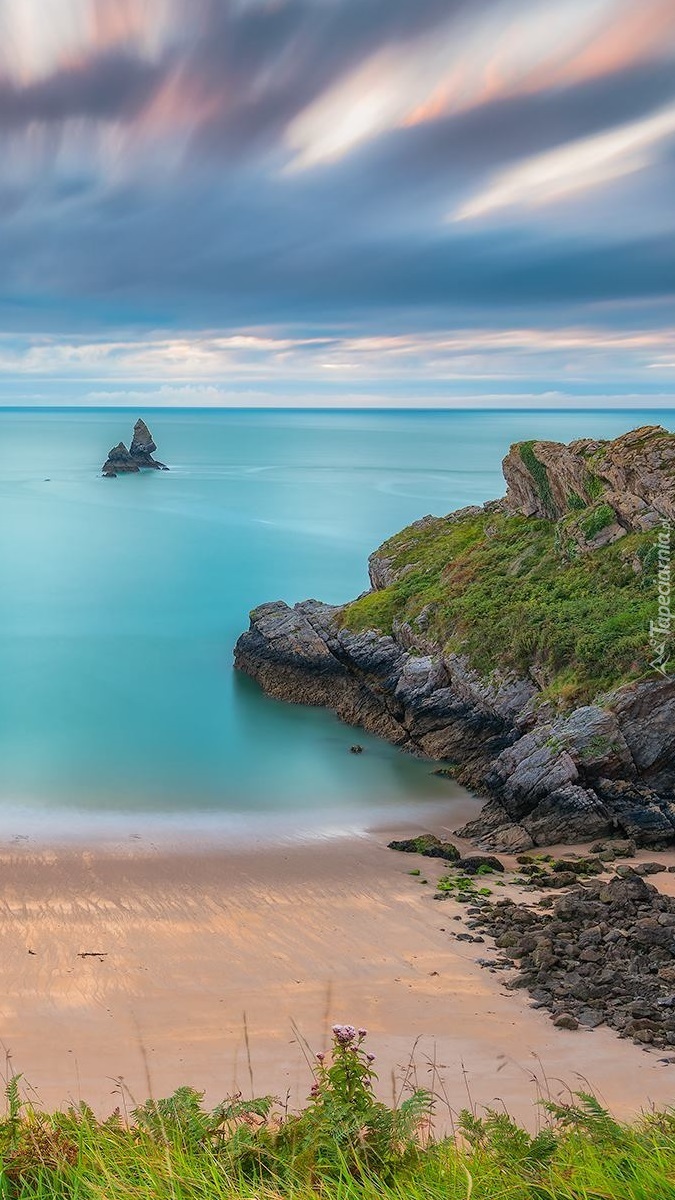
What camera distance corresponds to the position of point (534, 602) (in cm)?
2602

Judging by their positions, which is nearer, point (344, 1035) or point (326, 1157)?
point (326, 1157)

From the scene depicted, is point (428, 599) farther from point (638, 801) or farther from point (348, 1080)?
point (348, 1080)

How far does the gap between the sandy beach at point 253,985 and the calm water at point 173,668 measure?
253cm

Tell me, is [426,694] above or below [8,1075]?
above

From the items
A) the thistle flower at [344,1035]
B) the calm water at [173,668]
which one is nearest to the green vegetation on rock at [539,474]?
the calm water at [173,668]

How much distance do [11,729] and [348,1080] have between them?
74.4 ft

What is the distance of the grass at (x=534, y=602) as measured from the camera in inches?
888

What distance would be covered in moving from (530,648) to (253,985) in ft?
42.9

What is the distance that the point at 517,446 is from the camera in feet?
104

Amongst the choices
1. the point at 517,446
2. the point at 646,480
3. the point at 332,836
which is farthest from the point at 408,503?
the point at 332,836

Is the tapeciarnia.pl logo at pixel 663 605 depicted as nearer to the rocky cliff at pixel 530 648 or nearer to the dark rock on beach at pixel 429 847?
the rocky cliff at pixel 530 648

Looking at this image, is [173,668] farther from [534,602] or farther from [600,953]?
[600,953]

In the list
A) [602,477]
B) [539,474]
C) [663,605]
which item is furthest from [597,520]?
[663,605]

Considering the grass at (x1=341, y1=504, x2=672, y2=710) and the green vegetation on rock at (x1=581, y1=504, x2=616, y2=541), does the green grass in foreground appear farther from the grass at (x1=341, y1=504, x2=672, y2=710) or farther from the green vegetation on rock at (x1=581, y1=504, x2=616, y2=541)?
the green vegetation on rock at (x1=581, y1=504, x2=616, y2=541)
